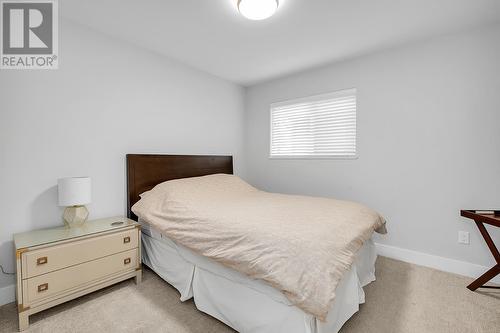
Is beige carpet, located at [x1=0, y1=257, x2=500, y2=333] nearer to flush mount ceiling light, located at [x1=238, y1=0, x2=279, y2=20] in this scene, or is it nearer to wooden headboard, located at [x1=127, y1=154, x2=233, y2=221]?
wooden headboard, located at [x1=127, y1=154, x2=233, y2=221]

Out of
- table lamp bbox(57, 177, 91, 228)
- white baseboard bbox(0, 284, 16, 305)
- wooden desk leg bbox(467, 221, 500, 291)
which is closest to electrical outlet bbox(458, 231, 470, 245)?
wooden desk leg bbox(467, 221, 500, 291)

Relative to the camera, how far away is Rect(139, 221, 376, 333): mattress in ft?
4.24

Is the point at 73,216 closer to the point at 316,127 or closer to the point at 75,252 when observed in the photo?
the point at 75,252

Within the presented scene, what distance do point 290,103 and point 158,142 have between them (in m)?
1.95

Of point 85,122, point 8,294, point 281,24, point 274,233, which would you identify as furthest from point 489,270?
point 8,294

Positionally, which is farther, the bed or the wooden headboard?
the wooden headboard

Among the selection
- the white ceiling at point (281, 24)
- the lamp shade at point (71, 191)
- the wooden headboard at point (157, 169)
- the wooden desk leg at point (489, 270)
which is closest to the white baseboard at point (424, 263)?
the wooden desk leg at point (489, 270)

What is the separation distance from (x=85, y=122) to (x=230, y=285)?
1975 mm

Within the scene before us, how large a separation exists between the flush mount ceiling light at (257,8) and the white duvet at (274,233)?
161cm

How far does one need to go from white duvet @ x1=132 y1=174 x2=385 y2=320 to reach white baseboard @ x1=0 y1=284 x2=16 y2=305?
1021 mm

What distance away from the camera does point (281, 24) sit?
212 cm

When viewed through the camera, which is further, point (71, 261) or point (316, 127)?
point (316, 127)

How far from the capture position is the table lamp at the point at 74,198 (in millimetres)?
1875

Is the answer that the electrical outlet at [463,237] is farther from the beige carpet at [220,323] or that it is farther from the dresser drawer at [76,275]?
the dresser drawer at [76,275]
